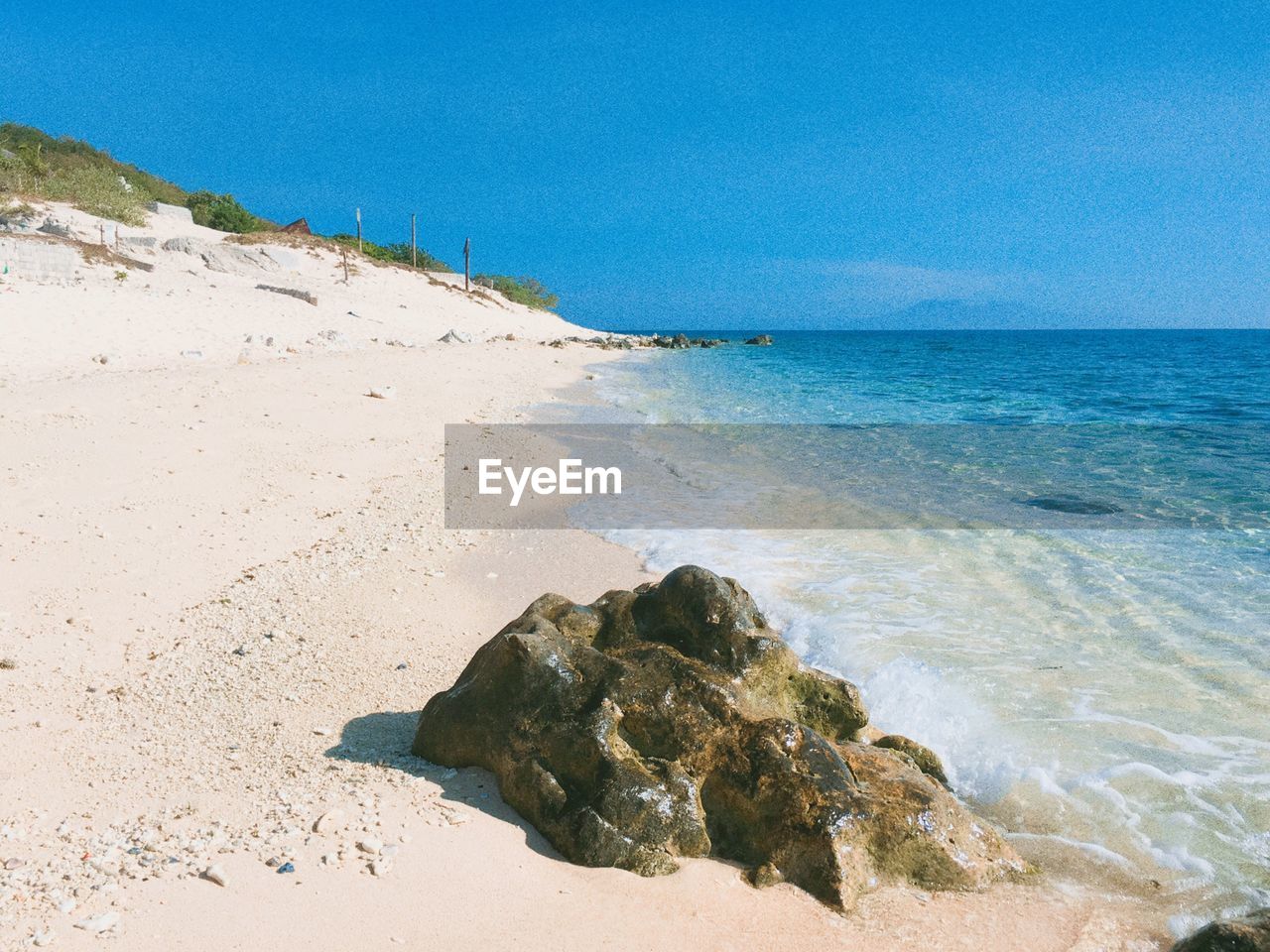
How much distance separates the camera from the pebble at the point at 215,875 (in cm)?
289

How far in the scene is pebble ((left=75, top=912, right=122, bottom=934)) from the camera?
2.61 meters

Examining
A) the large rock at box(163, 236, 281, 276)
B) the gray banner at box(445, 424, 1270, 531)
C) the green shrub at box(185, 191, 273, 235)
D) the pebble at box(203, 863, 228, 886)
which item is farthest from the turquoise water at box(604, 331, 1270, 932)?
the green shrub at box(185, 191, 273, 235)

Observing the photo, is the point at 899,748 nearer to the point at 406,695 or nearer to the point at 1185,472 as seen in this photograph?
the point at 406,695

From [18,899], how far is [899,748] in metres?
3.65

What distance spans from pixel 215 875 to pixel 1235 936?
343 cm

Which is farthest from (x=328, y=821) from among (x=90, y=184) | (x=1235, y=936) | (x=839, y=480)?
(x=90, y=184)

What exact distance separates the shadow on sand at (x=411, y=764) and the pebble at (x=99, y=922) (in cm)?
124

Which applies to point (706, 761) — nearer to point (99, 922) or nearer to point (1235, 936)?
point (1235, 936)

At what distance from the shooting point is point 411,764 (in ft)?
12.7

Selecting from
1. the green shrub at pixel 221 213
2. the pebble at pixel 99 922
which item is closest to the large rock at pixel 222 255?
the green shrub at pixel 221 213

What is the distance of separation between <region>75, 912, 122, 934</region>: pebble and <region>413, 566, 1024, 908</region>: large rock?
1.42m

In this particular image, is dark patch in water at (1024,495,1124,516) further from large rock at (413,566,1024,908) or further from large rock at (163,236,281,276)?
large rock at (163,236,281,276)

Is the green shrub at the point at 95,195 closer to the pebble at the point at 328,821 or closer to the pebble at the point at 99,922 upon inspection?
the pebble at the point at 328,821

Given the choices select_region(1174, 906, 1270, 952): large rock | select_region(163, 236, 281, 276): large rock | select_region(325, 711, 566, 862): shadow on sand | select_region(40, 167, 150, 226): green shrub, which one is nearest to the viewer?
select_region(1174, 906, 1270, 952): large rock
